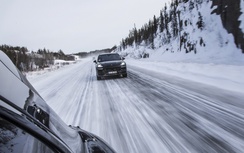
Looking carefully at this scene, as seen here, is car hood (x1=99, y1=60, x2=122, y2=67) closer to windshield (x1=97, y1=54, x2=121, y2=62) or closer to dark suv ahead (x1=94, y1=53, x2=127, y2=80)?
dark suv ahead (x1=94, y1=53, x2=127, y2=80)

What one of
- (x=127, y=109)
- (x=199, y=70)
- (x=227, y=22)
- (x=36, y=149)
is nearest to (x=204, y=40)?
(x=227, y=22)

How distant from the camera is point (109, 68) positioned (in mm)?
14750

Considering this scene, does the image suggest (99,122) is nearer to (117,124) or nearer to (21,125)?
(117,124)

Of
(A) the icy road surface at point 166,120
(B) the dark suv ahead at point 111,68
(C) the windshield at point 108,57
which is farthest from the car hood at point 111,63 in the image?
(A) the icy road surface at point 166,120

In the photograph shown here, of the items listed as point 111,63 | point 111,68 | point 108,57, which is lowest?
point 111,68

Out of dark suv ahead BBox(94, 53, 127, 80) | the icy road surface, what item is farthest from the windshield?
the icy road surface

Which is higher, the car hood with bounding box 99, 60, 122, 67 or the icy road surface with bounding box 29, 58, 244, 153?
the car hood with bounding box 99, 60, 122, 67

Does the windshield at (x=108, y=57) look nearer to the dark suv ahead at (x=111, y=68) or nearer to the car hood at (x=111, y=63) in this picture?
the dark suv ahead at (x=111, y=68)

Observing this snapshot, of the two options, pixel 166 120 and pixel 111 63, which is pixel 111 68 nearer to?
pixel 111 63

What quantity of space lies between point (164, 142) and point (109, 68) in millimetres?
11037

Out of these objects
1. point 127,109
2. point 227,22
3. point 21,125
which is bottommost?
point 127,109

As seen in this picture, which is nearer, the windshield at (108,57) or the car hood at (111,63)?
the car hood at (111,63)

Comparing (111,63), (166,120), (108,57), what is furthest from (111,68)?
(166,120)

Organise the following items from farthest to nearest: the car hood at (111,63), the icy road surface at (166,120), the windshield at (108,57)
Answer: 1. the windshield at (108,57)
2. the car hood at (111,63)
3. the icy road surface at (166,120)
